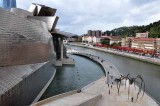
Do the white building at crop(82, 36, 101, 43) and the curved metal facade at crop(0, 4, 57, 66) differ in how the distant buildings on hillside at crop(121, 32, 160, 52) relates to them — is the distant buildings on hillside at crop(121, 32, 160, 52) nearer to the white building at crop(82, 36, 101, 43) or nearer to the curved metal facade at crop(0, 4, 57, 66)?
the white building at crop(82, 36, 101, 43)

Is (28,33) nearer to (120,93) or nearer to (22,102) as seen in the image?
(22,102)

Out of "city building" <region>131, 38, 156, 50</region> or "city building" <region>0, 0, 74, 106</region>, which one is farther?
"city building" <region>131, 38, 156, 50</region>

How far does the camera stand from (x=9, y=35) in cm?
1744

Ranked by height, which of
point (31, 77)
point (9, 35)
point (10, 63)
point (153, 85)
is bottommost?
point (153, 85)

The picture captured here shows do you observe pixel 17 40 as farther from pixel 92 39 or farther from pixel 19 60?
pixel 92 39

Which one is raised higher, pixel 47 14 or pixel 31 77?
pixel 47 14

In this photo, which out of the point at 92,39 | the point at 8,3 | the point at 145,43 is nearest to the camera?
the point at 8,3

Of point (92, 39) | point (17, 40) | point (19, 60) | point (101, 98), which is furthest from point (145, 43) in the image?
point (92, 39)

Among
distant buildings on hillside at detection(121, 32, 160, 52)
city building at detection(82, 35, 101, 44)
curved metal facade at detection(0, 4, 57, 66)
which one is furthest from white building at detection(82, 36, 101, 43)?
curved metal facade at detection(0, 4, 57, 66)

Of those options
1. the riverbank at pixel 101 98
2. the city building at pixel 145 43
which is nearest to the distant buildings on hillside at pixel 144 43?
the city building at pixel 145 43

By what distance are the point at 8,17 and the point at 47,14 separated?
84.8ft

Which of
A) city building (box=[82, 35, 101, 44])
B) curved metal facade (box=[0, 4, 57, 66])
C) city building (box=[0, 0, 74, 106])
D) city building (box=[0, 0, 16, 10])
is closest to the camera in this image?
city building (box=[0, 0, 74, 106])

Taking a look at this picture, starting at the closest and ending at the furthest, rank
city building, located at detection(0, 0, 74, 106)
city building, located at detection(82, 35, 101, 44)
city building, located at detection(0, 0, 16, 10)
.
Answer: city building, located at detection(0, 0, 74, 106), city building, located at detection(0, 0, 16, 10), city building, located at detection(82, 35, 101, 44)

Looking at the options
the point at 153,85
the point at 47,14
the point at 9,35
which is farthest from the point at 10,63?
the point at 47,14
